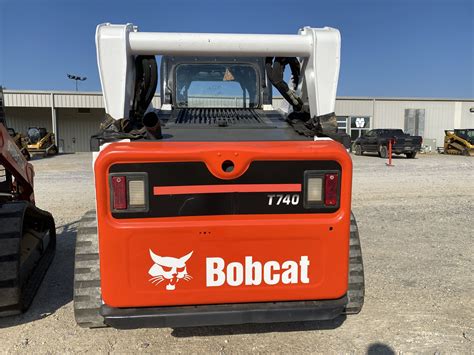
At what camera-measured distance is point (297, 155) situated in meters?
2.45

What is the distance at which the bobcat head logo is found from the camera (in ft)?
8.17

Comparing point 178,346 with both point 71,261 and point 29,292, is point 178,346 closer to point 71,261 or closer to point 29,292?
point 29,292

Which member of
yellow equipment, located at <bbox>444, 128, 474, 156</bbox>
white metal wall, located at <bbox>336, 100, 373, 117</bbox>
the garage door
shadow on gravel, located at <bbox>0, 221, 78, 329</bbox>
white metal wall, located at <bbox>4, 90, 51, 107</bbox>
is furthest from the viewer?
the garage door

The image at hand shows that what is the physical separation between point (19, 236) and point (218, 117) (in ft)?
6.64

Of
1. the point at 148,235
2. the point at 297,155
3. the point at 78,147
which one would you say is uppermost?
the point at 297,155

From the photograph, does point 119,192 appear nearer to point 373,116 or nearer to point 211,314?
point 211,314

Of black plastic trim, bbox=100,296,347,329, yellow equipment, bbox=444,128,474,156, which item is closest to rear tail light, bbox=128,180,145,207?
black plastic trim, bbox=100,296,347,329

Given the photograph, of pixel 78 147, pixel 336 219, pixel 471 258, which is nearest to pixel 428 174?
pixel 471 258

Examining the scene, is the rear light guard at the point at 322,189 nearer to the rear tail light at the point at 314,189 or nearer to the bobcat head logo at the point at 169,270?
the rear tail light at the point at 314,189

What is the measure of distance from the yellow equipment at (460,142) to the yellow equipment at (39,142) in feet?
85.2

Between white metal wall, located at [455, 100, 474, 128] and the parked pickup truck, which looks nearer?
the parked pickup truck

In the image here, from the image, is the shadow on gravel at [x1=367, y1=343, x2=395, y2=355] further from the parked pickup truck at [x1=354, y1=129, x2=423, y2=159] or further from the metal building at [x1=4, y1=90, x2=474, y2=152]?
the metal building at [x1=4, y1=90, x2=474, y2=152]

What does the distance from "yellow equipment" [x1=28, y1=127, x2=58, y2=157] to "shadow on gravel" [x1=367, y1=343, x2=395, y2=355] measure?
24.8 metres

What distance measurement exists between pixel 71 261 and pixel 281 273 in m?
3.21
